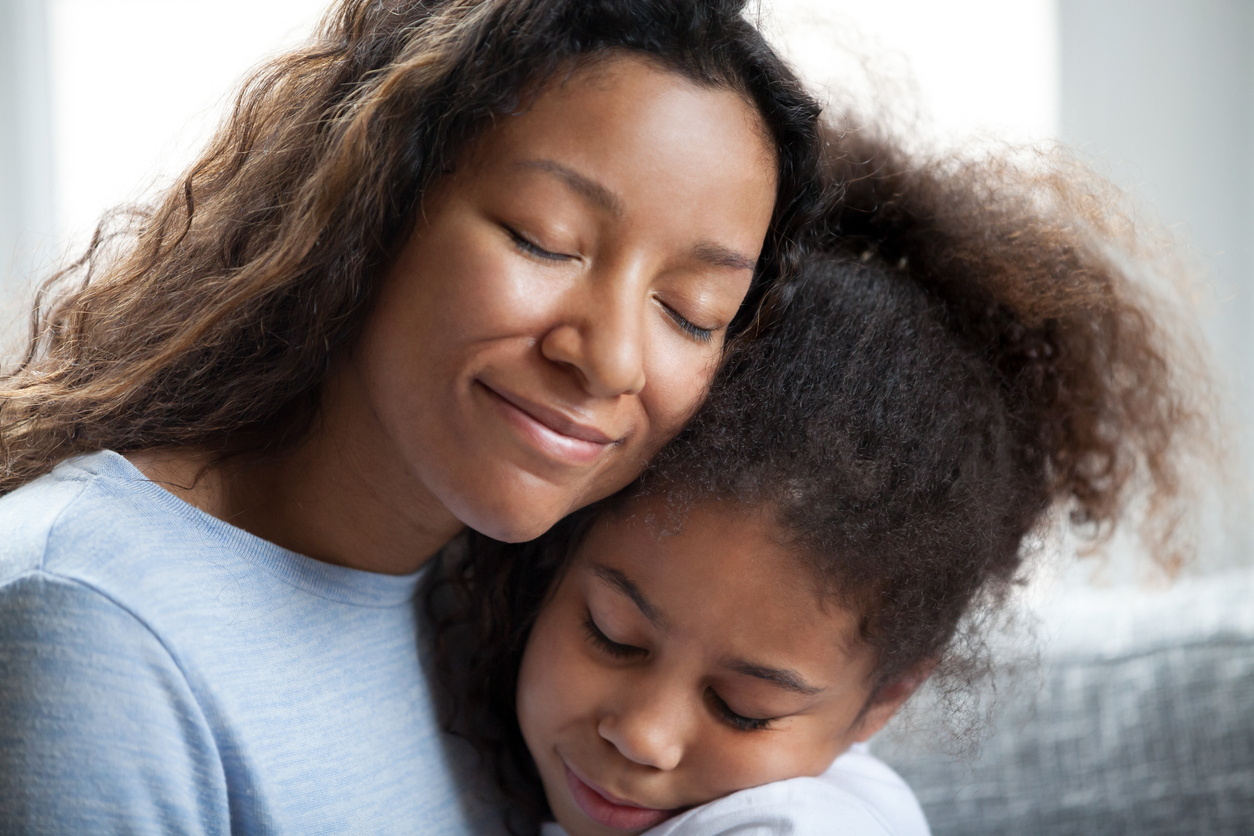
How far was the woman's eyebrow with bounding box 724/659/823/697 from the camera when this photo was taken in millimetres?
879

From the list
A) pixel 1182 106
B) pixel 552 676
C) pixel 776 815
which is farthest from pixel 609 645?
pixel 1182 106

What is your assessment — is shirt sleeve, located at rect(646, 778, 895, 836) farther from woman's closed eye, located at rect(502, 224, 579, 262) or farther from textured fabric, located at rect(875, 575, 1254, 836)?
woman's closed eye, located at rect(502, 224, 579, 262)

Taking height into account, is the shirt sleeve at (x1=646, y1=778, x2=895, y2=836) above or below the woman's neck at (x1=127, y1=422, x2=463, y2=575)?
below

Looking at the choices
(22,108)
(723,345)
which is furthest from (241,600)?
(22,108)

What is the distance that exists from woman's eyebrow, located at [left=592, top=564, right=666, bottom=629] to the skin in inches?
4.6

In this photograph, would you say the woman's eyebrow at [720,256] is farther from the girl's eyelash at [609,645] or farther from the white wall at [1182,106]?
the white wall at [1182,106]

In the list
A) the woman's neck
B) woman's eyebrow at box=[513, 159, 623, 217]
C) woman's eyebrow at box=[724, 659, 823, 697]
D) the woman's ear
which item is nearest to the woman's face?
woman's eyebrow at box=[513, 159, 623, 217]

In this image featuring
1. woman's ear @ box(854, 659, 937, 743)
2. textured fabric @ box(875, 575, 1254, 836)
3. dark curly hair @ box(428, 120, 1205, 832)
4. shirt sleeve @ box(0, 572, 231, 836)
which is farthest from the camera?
textured fabric @ box(875, 575, 1254, 836)

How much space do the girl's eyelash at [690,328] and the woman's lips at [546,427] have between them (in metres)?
0.11

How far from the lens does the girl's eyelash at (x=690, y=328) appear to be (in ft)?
2.63

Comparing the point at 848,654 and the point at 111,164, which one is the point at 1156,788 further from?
the point at 111,164

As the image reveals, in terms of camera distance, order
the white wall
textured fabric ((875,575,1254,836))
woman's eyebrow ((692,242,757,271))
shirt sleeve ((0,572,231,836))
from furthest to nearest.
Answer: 1. the white wall
2. textured fabric ((875,575,1254,836))
3. woman's eyebrow ((692,242,757,271))
4. shirt sleeve ((0,572,231,836))

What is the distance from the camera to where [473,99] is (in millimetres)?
737

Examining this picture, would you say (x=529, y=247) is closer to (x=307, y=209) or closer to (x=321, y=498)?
(x=307, y=209)
